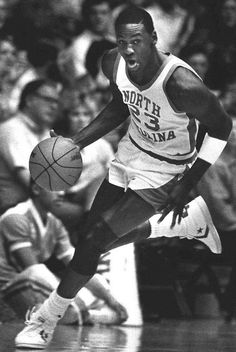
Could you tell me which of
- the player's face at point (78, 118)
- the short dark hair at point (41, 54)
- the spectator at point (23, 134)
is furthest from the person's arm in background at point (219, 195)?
the short dark hair at point (41, 54)

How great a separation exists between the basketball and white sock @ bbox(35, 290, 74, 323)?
2.43 feet

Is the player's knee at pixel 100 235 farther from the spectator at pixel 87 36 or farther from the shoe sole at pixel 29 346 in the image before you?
the spectator at pixel 87 36

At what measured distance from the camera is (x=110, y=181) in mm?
7414

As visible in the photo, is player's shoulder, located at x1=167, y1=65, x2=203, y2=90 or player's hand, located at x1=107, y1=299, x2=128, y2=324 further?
player's hand, located at x1=107, y1=299, x2=128, y2=324

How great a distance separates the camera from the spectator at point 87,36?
11766 mm

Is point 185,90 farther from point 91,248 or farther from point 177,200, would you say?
point 91,248

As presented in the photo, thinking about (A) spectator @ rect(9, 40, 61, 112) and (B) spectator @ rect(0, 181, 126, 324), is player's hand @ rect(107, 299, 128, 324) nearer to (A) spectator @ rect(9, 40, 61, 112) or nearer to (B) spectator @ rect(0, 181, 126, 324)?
(B) spectator @ rect(0, 181, 126, 324)

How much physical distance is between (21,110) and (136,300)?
2.10 meters

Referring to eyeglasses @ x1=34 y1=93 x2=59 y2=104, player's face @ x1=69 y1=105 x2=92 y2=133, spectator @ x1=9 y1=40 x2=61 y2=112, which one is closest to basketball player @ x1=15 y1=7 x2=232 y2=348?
eyeglasses @ x1=34 y1=93 x2=59 y2=104

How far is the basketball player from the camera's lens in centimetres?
690

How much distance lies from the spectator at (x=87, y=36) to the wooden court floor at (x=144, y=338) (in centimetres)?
327

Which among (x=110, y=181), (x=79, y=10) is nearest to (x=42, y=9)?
(x=79, y=10)

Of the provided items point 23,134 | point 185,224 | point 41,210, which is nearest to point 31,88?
point 23,134

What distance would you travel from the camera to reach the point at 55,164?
7180 mm
